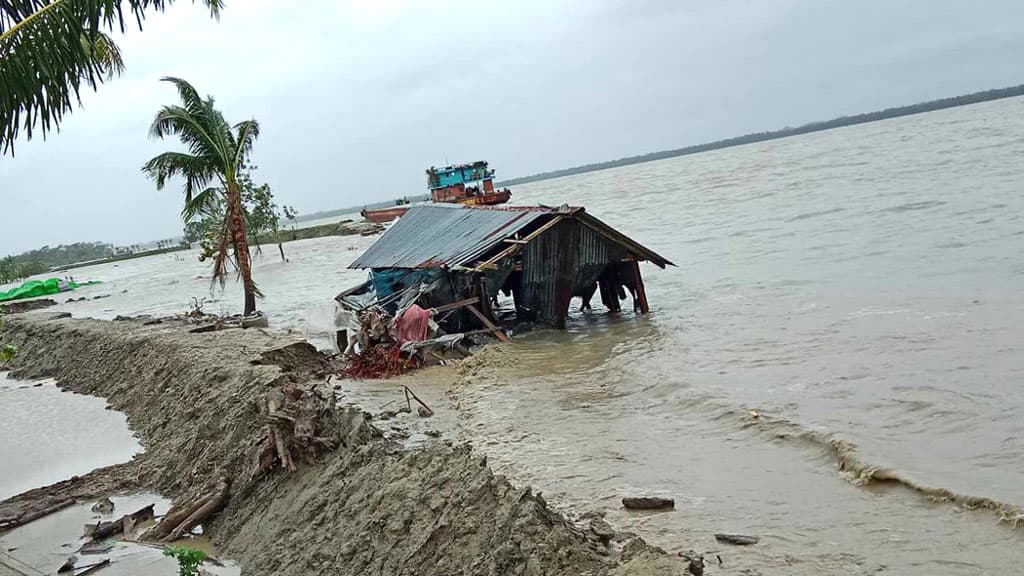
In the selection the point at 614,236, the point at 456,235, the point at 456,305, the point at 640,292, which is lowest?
the point at 640,292

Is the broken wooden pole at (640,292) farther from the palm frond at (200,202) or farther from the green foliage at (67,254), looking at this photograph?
the green foliage at (67,254)

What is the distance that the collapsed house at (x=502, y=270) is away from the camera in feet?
45.4

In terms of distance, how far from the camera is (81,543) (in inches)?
254

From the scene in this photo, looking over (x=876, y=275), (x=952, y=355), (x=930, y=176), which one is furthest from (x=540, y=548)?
(x=930, y=176)

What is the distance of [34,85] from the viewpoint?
6863 millimetres

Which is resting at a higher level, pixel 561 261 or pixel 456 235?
pixel 456 235

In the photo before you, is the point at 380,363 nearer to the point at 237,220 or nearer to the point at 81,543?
the point at 81,543

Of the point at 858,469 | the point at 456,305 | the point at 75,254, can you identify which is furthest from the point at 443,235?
the point at 75,254

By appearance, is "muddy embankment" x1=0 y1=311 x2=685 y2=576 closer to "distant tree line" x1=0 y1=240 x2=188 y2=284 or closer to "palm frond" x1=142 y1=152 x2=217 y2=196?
"palm frond" x1=142 y1=152 x2=217 y2=196

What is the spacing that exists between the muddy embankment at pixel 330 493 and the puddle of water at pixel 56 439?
0.33 m

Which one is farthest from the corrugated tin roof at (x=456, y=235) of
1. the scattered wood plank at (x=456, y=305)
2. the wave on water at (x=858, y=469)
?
the wave on water at (x=858, y=469)

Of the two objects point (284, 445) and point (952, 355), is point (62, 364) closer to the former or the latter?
point (284, 445)

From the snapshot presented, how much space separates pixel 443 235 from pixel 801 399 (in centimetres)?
879

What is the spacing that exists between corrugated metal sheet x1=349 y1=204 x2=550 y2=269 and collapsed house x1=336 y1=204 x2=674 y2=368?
38mm
